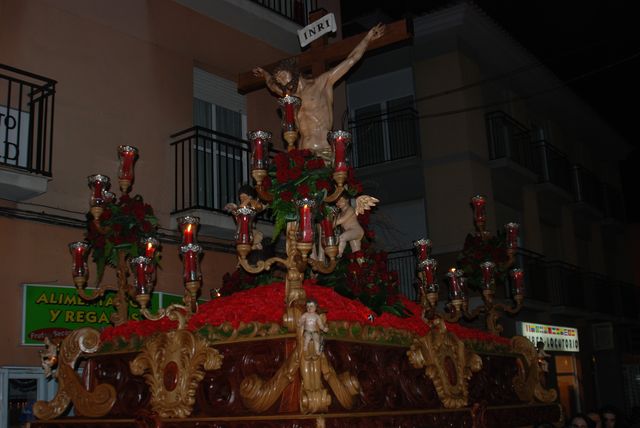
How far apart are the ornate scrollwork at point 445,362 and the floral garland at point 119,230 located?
8.01 feet

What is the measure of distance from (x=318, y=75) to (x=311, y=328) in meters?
3.46

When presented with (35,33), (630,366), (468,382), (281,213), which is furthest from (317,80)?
(630,366)

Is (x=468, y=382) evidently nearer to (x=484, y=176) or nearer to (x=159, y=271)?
(x=159, y=271)

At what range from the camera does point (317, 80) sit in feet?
24.5

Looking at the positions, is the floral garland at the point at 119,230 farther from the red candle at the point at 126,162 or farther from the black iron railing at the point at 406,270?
the black iron railing at the point at 406,270

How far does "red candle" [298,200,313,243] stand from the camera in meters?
5.23

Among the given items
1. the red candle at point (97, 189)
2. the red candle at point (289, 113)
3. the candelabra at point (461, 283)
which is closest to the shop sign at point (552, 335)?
the candelabra at point (461, 283)

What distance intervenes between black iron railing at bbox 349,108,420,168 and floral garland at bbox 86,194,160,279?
985cm

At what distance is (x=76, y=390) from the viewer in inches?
248

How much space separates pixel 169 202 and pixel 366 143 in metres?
7.70

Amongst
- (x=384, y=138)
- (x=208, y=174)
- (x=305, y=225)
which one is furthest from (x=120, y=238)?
(x=384, y=138)

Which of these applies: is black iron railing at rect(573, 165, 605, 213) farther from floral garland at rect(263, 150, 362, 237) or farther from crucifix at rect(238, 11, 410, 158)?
floral garland at rect(263, 150, 362, 237)

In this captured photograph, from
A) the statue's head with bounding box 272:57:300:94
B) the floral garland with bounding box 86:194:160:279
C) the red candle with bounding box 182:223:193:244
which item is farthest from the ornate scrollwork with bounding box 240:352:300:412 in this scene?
the statue's head with bounding box 272:57:300:94

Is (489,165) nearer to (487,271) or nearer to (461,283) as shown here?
(487,271)
